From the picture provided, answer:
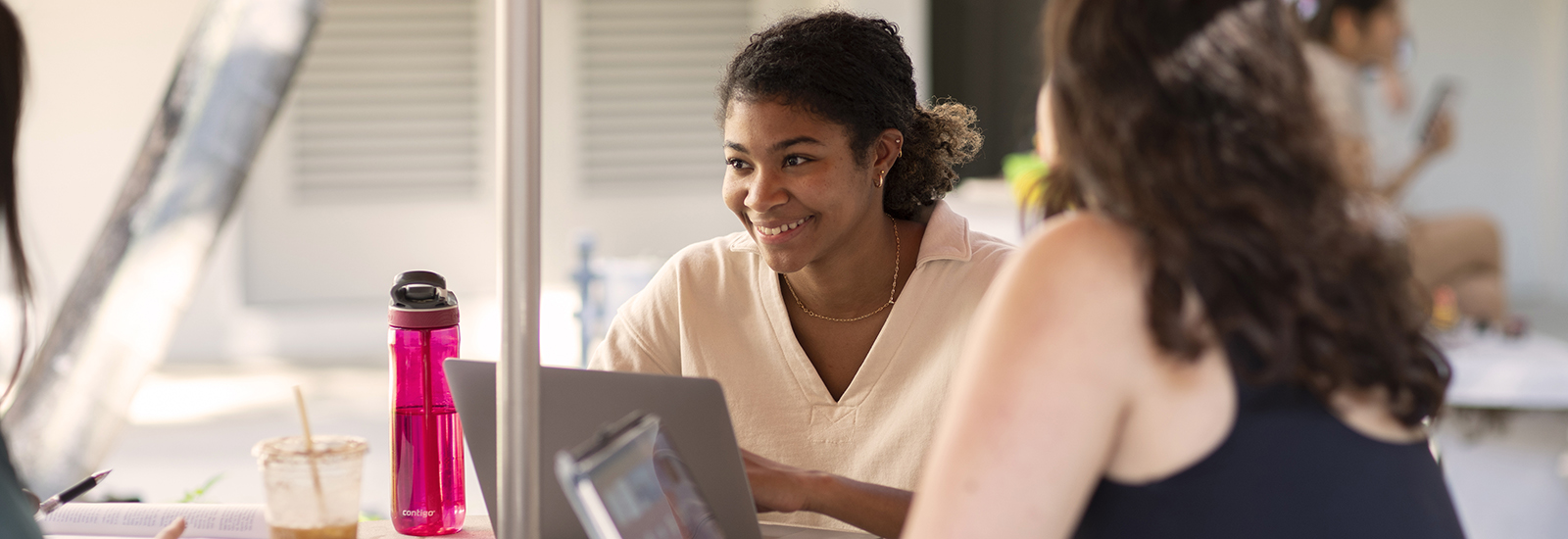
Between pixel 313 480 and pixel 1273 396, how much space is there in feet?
2.49

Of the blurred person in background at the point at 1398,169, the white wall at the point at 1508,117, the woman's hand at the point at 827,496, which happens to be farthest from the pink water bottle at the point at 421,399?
Answer: the white wall at the point at 1508,117

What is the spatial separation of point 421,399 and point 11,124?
1.38ft

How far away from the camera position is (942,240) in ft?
5.26

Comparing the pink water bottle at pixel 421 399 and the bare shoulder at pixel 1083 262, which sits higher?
the bare shoulder at pixel 1083 262

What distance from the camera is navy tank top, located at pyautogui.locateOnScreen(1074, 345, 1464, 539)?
2.46 ft

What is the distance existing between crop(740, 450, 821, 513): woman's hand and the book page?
0.47 metres

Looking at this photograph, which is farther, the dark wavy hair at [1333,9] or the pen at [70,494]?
the dark wavy hair at [1333,9]

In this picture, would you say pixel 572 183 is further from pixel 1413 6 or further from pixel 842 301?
pixel 842 301

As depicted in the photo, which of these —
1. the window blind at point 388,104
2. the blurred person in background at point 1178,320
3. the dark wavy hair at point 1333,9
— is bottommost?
the window blind at point 388,104

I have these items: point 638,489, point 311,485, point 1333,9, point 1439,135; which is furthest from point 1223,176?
point 1439,135

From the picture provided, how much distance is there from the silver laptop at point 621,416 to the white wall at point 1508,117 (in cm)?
393

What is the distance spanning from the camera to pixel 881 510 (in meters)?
1.27

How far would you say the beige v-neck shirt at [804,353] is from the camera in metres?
1.52

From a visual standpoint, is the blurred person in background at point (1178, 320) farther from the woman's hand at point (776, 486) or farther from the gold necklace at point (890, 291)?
the gold necklace at point (890, 291)
